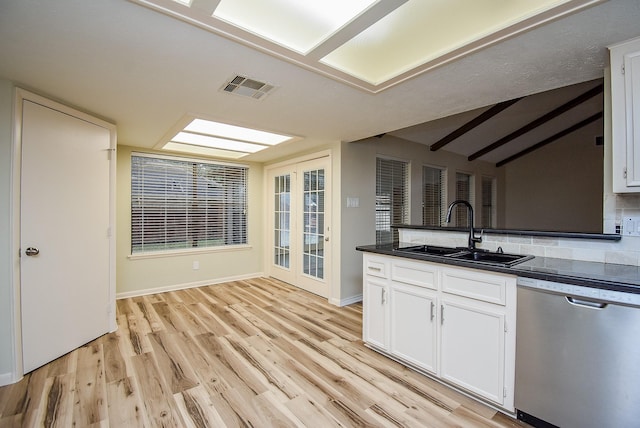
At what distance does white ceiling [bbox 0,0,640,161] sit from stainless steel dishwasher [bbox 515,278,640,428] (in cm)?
139

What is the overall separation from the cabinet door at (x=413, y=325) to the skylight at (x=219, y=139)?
2.40 meters

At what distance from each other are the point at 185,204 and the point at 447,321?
4.19m

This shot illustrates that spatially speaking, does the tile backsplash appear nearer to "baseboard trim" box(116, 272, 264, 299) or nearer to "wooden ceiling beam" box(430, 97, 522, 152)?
"wooden ceiling beam" box(430, 97, 522, 152)

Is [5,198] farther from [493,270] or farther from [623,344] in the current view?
[623,344]

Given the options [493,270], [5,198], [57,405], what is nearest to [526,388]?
[493,270]

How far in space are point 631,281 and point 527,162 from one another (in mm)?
7078

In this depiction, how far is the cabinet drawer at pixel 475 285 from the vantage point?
177cm

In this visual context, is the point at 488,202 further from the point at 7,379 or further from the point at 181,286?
the point at 7,379

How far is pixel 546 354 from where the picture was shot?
5.26ft

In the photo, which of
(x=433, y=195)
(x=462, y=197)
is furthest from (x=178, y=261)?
(x=462, y=197)

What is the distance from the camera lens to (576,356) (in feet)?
4.94

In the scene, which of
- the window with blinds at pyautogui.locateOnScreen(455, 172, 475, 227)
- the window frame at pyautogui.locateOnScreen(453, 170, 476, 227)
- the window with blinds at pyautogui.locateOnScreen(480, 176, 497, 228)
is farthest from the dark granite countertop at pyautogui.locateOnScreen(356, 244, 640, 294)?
the window with blinds at pyautogui.locateOnScreen(480, 176, 497, 228)

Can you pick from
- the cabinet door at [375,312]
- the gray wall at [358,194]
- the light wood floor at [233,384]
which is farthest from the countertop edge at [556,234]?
the gray wall at [358,194]

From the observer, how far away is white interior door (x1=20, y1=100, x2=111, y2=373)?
229cm
